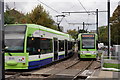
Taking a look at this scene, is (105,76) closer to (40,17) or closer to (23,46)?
(23,46)

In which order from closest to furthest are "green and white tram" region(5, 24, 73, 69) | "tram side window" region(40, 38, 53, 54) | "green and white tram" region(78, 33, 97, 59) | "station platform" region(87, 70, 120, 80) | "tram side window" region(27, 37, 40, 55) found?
"station platform" region(87, 70, 120, 80)
"green and white tram" region(5, 24, 73, 69)
"tram side window" region(27, 37, 40, 55)
"tram side window" region(40, 38, 53, 54)
"green and white tram" region(78, 33, 97, 59)

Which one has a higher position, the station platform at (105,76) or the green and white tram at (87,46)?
the green and white tram at (87,46)

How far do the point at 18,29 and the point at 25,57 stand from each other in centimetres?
196

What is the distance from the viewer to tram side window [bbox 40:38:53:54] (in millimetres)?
17516

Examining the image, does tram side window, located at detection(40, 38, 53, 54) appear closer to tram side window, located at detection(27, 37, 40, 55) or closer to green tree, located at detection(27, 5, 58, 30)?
tram side window, located at detection(27, 37, 40, 55)

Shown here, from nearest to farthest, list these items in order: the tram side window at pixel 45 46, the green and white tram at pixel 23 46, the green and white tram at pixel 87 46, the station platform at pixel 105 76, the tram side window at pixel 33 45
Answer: the station platform at pixel 105 76, the green and white tram at pixel 23 46, the tram side window at pixel 33 45, the tram side window at pixel 45 46, the green and white tram at pixel 87 46

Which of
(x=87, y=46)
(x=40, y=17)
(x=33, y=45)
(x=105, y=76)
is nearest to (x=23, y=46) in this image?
(x=33, y=45)

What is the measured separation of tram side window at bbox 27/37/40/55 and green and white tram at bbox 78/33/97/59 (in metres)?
12.6

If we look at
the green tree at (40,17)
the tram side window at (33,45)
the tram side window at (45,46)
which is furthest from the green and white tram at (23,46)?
the green tree at (40,17)

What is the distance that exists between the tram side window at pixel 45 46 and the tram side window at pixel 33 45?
2.98 ft

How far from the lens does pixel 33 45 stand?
1585cm

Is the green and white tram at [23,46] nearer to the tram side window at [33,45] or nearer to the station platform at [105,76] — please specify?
the tram side window at [33,45]

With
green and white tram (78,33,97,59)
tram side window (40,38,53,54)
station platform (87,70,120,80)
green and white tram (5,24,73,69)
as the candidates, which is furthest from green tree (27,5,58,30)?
station platform (87,70,120,80)

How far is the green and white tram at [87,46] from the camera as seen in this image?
28234 mm
